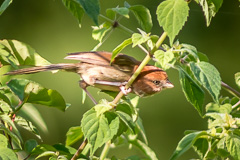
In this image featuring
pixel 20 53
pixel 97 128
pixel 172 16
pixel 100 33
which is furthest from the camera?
pixel 100 33

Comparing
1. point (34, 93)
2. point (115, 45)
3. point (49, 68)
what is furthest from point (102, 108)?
point (115, 45)

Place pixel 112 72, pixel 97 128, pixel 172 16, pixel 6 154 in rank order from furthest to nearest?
1. pixel 112 72
2. pixel 97 128
3. pixel 172 16
4. pixel 6 154

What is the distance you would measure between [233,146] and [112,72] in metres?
1.23

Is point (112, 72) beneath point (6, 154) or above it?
beneath

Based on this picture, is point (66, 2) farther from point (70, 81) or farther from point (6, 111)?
point (70, 81)

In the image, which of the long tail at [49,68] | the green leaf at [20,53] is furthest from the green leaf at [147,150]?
the long tail at [49,68]

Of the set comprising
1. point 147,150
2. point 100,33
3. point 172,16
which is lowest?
point 147,150

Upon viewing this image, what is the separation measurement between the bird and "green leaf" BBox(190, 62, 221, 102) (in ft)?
2.76

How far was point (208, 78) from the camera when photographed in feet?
6.23

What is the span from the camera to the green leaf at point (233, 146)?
206 centimetres

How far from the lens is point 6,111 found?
6.77ft

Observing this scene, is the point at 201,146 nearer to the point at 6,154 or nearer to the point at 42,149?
the point at 42,149

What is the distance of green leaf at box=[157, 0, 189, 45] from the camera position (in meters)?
1.82

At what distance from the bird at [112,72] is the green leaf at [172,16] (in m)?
0.95
